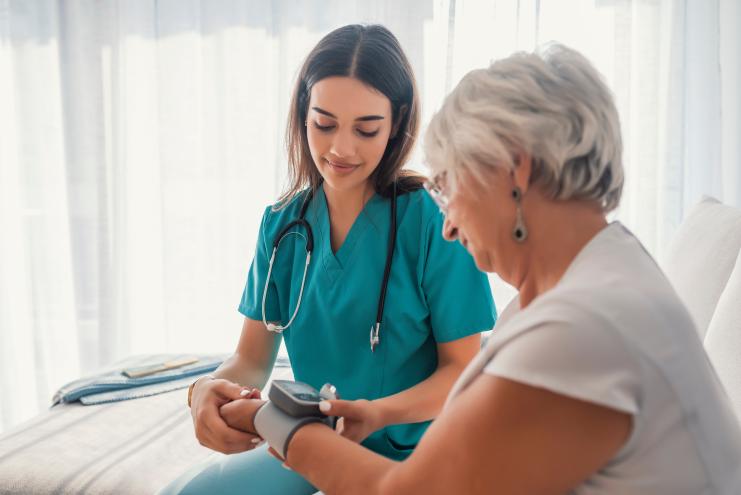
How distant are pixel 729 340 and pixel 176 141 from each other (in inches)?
95.5

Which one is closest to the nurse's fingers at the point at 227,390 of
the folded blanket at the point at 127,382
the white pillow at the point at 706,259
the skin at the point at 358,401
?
the skin at the point at 358,401

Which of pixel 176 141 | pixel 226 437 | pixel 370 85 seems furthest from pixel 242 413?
pixel 176 141

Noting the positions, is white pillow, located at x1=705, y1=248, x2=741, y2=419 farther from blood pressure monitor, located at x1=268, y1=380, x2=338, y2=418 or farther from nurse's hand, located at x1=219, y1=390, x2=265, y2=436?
nurse's hand, located at x1=219, y1=390, x2=265, y2=436

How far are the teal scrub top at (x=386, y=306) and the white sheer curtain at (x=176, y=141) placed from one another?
52.6 inches

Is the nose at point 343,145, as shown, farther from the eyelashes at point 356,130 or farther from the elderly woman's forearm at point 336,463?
the elderly woman's forearm at point 336,463

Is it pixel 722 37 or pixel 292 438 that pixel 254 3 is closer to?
pixel 722 37

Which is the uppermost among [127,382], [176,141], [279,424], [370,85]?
[370,85]

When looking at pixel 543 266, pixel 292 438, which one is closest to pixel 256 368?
pixel 292 438

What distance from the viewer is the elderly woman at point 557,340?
649mm

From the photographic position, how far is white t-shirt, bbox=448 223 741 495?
25.3 inches

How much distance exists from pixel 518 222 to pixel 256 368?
88cm

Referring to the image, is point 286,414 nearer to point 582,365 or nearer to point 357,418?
point 357,418

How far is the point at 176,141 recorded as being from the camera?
297 cm

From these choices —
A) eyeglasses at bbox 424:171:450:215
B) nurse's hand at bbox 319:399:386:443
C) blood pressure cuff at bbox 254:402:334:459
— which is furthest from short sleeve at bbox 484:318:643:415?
nurse's hand at bbox 319:399:386:443
